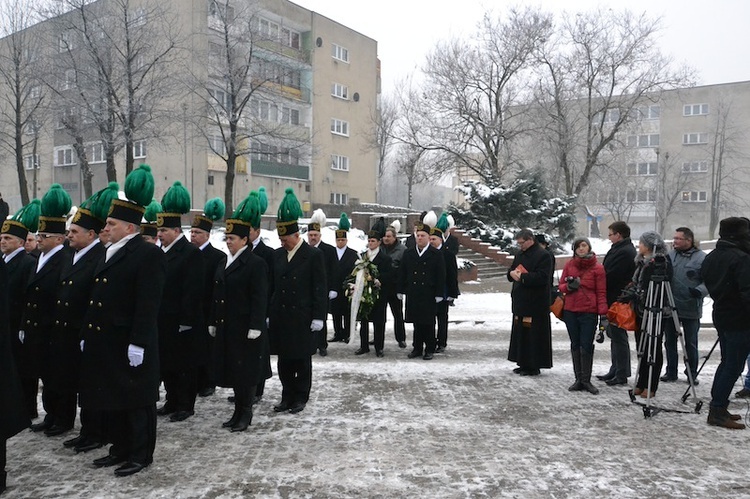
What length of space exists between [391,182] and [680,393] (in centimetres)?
9405

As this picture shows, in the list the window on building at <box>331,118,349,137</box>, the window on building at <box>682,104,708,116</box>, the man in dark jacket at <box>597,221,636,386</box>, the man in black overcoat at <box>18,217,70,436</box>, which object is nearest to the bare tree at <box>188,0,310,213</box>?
the window on building at <box>331,118,349,137</box>

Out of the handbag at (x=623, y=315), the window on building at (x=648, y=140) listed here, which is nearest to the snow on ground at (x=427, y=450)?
the handbag at (x=623, y=315)

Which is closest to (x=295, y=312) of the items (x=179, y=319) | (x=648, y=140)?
(x=179, y=319)

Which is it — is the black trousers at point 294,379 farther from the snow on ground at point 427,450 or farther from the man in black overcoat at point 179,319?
the man in black overcoat at point 179,319

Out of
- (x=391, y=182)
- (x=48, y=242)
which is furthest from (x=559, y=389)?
(x=391, y=182)

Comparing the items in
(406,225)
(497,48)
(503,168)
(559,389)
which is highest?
(497,48)

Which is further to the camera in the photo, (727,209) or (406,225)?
(727,209)

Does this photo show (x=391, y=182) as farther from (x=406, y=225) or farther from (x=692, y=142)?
(x=406, y=225)

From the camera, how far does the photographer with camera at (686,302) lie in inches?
342

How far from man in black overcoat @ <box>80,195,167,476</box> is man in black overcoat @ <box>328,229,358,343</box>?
20.9ft

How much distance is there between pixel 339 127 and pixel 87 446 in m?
43.4

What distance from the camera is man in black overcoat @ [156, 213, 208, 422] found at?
262 inches

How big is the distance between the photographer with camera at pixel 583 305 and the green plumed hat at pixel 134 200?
5.46 metres

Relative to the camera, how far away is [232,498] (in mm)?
4746
